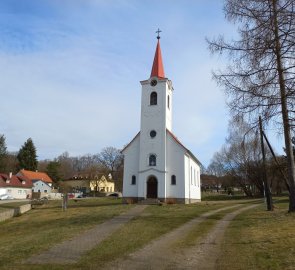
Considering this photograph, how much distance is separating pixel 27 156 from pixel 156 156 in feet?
212

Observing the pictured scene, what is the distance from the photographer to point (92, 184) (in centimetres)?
7938

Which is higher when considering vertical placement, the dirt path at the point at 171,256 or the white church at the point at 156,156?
the white church at the point at 156,156

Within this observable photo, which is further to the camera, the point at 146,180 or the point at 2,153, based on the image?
the point at 2,153

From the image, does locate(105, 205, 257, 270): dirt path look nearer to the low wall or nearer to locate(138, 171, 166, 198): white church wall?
the low wall

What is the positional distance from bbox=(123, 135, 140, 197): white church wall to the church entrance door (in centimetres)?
127

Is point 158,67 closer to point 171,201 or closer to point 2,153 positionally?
point 171,201

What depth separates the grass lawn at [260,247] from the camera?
881cm

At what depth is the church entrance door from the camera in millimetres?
36469

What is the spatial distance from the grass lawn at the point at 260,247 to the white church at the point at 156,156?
19.8m

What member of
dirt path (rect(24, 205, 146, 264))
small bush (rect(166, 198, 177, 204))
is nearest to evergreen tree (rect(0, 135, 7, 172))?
small bush (rect(166, 198, 177, 204))

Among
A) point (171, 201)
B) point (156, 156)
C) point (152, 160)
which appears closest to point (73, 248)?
point (171, 201)

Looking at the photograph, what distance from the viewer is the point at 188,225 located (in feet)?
57.5

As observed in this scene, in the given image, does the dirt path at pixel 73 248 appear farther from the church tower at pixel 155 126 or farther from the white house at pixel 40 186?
the white house at pixel 40 186

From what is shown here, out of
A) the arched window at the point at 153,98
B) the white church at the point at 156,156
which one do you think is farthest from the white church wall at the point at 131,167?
the arched window at the point at 153,98
